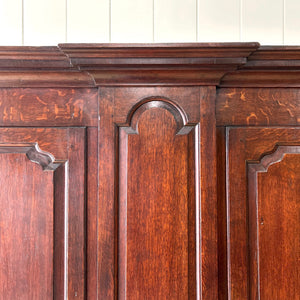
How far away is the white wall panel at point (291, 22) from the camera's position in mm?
725

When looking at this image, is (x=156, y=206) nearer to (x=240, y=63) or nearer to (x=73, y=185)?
(x=73, y=185)

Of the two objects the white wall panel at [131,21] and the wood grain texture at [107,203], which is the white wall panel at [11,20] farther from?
the wood grain texture at [107,203]

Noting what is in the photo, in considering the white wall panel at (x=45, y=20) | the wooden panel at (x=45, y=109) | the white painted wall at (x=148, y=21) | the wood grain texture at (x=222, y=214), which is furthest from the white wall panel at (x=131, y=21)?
the wood grain texture at (x=222, y=214)

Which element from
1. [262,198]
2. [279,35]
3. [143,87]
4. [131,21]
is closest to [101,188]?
[143,87]

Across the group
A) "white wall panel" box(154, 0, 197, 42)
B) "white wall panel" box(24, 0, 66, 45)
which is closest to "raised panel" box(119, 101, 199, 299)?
"white wall panel" box(154, 0, 197, 42)

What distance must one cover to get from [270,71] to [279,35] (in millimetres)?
221

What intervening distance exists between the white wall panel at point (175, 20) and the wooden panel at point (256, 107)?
0.73 ft

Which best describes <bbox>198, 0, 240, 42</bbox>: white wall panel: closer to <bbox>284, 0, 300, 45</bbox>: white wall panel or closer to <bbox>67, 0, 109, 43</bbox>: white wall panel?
<bbox>284, 0, 300, 45</bbox>: white wall panel

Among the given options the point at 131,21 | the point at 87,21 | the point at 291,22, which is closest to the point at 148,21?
the point at 131,21

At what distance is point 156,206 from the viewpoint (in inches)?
22.2

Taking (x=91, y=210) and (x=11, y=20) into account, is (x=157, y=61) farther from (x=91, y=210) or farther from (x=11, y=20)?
(x=11, y=20)

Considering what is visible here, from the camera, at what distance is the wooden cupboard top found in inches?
20.8

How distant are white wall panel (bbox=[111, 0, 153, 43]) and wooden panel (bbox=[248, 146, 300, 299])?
45 cm

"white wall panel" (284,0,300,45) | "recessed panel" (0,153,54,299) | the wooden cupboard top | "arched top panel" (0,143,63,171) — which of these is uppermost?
"white wall panel" (284,0,300,45)
